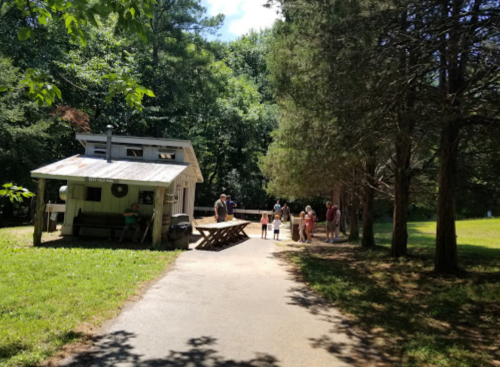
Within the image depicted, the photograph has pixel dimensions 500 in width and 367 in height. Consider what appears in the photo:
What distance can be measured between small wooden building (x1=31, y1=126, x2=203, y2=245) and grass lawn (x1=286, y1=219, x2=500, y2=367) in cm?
514

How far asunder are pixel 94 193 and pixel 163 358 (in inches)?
494

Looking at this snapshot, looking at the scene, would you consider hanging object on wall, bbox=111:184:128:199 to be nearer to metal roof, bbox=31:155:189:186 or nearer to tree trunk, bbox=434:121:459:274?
metal roof, bbox=31:155:189:186

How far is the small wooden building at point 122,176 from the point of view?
40.8ft

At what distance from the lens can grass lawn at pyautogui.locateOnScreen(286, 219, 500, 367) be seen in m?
4.75

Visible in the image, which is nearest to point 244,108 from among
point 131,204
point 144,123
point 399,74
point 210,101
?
point 210,101

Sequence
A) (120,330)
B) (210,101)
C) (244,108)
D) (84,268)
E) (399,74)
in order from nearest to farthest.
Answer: (120,330) → (399,74) → (84,268) → (210,101) → (244,108)

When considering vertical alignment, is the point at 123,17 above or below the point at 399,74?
below

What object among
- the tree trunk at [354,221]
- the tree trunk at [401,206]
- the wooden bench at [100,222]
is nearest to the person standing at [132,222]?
the wooden bench at [100,222]

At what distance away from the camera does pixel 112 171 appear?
13.3 meters

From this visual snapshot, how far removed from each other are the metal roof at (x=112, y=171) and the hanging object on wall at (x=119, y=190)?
3.20 ft

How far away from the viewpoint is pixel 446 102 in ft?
25.5

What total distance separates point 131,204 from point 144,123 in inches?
485

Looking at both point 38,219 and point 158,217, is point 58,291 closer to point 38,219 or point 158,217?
point 158,217

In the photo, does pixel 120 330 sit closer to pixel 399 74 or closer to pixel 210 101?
pixel 399 74
